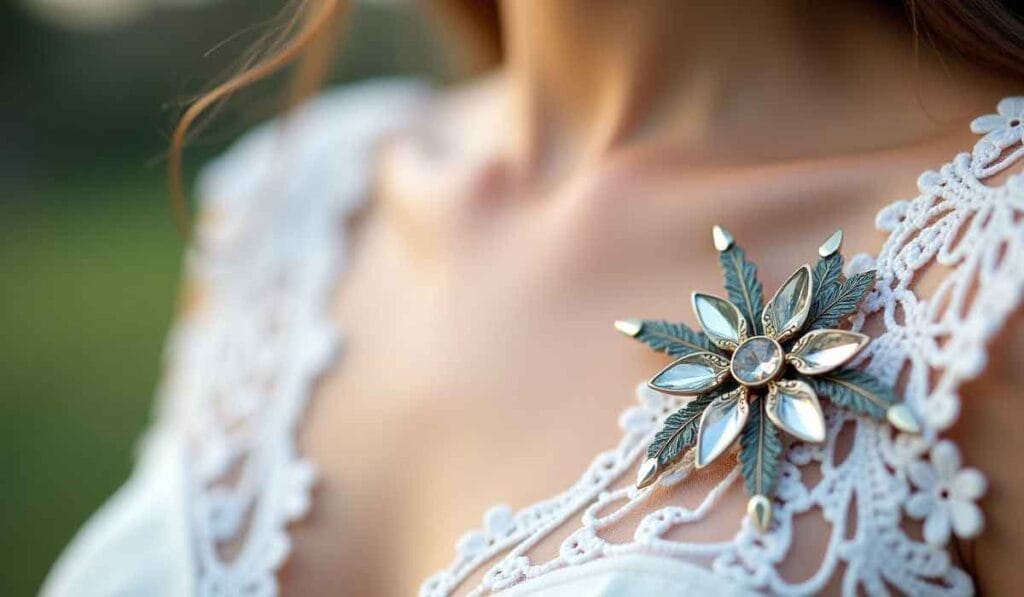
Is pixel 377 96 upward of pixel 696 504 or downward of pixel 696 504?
upward

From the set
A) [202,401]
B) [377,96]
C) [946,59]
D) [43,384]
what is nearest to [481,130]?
[377,96]

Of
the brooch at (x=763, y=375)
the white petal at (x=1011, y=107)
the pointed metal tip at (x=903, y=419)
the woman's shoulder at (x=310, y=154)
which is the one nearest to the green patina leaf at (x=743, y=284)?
the brooch at (x=763, y=375)

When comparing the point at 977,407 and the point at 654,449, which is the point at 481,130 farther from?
the point at 977,407

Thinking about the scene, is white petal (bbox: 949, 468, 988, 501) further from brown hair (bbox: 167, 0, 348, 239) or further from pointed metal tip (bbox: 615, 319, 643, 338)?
brown hair (bbox: 167, 0, 348, 239)

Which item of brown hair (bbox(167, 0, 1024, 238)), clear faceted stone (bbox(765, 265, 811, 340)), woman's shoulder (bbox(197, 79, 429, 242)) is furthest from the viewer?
woman's shoulder (bbox(197, 79, 429, 242))

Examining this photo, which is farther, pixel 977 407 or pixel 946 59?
pixel 946 59

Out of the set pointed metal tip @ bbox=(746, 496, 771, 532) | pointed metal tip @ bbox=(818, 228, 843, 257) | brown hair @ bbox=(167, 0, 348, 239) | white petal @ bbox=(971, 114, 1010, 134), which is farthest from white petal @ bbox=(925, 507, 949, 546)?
brown hair @ bbox=(167, 0, 348, 239)
